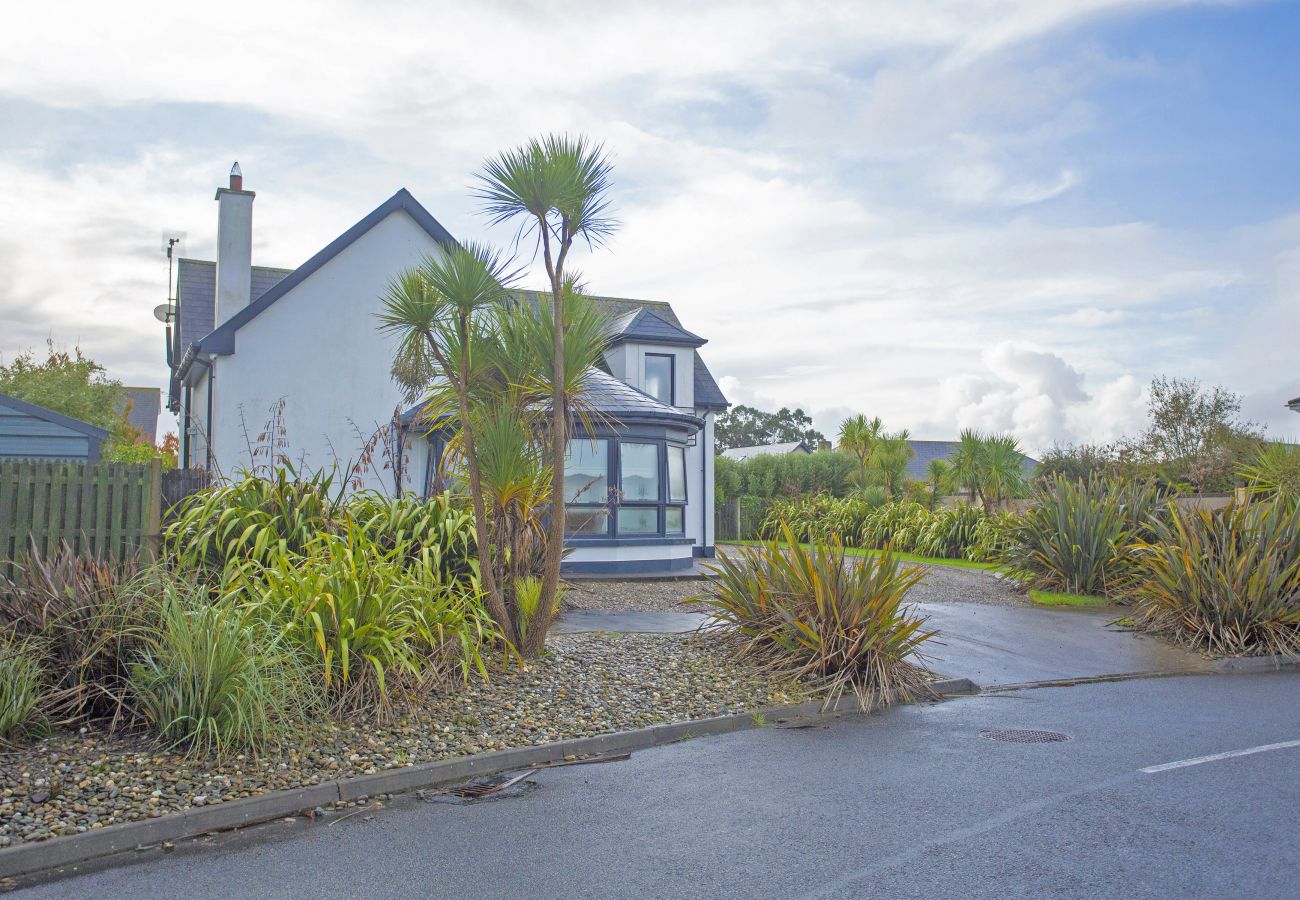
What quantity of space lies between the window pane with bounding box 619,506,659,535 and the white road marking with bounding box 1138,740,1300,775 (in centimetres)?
1236

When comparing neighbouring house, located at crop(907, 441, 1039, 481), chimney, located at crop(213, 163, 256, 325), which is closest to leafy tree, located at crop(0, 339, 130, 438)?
chimney, located at crop(213, 163, 256, 325)

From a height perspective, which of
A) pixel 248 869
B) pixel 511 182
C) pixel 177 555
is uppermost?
pixel 511 182

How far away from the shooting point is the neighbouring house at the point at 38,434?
14.3 m

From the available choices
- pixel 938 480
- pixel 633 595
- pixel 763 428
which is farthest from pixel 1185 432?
pixel 763 428

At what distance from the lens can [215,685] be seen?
6.45m

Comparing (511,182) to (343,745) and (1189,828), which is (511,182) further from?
(1189,828)

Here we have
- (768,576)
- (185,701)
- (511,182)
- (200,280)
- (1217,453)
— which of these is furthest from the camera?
(1217,453)

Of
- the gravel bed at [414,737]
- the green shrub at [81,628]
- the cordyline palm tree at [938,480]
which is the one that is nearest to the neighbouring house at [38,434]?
the green shrub at [81,628]

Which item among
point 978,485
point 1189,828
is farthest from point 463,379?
point 978,485

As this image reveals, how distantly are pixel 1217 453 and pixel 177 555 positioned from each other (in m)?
27.2

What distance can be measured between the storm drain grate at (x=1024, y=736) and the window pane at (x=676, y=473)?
38.6ft

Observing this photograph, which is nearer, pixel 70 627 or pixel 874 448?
pixel 70 627

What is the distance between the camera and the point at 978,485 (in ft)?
93.4

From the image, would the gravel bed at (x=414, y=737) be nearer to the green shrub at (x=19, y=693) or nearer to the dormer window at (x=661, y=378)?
the green shrub at (x=19, y=693)
